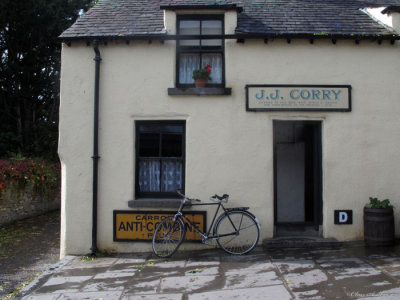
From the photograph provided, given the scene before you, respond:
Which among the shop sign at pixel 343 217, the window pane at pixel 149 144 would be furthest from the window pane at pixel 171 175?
the shop sign at pixel 343 217

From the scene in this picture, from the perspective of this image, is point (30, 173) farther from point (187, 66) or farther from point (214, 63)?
point (214, 63)

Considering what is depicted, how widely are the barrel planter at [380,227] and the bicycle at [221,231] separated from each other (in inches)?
86.7

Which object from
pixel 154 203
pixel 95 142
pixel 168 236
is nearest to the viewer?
pixel 168 236

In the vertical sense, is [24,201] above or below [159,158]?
below

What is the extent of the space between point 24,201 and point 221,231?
8627 mm

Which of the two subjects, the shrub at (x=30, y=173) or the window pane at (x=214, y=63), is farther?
the shrub at (x=30, y=173)

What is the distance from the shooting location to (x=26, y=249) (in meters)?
9.02

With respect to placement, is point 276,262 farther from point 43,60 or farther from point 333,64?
point 43,60

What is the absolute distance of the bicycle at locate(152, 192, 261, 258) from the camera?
702 centimetres

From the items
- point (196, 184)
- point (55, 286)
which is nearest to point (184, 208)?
point (196, 184)

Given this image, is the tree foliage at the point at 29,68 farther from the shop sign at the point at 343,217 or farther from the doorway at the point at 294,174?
the shop sign at the point at 343,217

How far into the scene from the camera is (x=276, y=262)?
20.8 feet

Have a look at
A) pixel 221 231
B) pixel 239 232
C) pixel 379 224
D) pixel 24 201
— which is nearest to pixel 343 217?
pixel 379 224

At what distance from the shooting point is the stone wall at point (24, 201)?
11.9 meters
